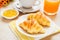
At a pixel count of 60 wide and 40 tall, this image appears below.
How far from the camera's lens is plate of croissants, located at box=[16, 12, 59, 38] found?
2.01 feet

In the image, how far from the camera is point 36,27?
0.63m

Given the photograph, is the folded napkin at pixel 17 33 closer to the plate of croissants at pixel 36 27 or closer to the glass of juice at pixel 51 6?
the plate of croissants at pixel 36 27

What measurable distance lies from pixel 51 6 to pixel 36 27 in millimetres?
197

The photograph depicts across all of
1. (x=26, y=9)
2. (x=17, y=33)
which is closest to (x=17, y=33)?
(x=17, y=33)

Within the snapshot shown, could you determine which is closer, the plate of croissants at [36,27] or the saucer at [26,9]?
the plate of croissants at [36,27]

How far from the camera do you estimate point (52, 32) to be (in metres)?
0.62

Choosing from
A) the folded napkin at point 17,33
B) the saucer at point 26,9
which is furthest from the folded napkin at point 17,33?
the saucer at point 26,9

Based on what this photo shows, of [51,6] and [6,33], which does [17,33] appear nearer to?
[6,33]

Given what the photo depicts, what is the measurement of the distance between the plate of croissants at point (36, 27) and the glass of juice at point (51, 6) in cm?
11

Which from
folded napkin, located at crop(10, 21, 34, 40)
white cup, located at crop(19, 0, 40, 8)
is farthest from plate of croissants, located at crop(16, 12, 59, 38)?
white cup, located at crop(19, 0, 40, 8)

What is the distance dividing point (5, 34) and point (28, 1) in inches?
9.1

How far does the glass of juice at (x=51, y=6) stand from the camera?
2.51 feet

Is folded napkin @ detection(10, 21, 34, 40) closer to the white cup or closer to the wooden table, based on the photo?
the wooden table

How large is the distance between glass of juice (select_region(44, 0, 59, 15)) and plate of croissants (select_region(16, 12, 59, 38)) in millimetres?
106
